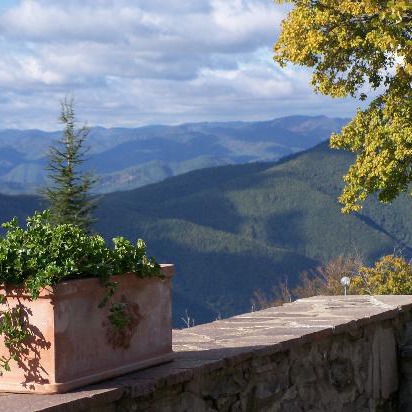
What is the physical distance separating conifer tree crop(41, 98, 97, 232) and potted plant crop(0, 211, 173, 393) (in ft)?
105

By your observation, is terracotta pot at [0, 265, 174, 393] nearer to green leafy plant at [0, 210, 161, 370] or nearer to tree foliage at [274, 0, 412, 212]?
green leafy plant at [0, 210, 161, 370]

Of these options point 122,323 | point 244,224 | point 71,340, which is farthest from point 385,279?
point 244,224

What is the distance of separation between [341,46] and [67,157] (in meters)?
21.8

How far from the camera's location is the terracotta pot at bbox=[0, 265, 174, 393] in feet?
9.53

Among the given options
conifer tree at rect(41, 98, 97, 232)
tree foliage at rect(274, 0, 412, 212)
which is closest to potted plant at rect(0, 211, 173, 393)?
tree foliage at rect(274, 0, 412, 212)

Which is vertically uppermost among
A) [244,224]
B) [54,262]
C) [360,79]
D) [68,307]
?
[244,224]

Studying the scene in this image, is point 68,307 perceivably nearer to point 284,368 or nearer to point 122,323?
point 122,323

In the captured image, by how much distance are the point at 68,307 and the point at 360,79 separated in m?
14.3

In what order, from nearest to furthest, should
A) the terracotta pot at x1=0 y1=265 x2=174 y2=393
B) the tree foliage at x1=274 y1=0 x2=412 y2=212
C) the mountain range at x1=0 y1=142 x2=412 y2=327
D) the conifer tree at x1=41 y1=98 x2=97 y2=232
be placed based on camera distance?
the terracotta pot at x1=0 y1=265 x2=174 y2=393
the tree foliage at x1=274 y1=0 x2=412 y2=212
the conifer tree at x1=41 y1=98 x2=97 y2=232
the mountain range at x1=0 y1=142 x2=412 y2=327

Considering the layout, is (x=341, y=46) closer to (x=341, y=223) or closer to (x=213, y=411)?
(x=213, y=411)

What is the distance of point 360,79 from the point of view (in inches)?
655

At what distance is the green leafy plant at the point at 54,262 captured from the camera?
2.93 metres

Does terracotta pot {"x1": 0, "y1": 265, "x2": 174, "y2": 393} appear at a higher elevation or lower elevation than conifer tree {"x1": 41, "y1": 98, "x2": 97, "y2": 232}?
lower

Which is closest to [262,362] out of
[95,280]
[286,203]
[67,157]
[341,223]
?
[95,280]
